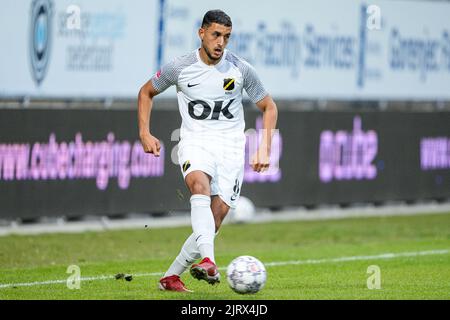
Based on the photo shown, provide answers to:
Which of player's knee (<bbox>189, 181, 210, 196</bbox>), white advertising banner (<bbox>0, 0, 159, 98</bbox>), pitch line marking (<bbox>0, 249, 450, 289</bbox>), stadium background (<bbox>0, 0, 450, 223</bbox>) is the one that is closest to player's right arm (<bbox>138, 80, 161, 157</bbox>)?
player's knee (<bbox>189, 181, 210, 196</bbox>)

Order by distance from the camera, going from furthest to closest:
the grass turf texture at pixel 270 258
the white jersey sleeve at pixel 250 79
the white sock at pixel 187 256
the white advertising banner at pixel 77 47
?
the white advertising banner at pixel 77 47
the grass turf texture at pixel 270 258
the white jersey sleeve at pixel 250 79
the white sock at pixel 187 256

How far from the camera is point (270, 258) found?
14.8m

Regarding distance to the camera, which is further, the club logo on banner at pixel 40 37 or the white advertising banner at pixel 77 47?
the club logo on banner at pixel 40 37

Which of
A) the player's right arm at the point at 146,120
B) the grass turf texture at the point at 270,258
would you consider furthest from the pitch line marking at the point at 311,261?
the player's right arm at the point at 146,120

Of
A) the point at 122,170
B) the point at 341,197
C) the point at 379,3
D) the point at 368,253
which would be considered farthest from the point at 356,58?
the point at 368,253

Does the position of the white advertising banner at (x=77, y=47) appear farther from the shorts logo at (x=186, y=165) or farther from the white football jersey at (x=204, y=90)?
the shorts logo at (x=186, y=165)

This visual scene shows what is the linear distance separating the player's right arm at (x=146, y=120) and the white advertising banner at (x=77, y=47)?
6523 millimetres

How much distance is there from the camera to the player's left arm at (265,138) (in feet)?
33.4

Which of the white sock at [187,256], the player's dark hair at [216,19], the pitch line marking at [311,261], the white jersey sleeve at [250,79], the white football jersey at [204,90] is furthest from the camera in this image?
the pitch line marking at [311,261]

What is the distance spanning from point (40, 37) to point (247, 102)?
4.32 metres

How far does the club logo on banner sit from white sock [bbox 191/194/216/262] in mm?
7586

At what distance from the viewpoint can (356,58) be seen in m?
22.0

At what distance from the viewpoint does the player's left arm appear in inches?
401

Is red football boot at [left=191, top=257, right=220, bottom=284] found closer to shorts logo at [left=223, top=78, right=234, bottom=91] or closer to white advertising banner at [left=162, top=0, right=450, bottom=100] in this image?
shorts logo at [left=223, top=78, right=234, bottom=91]
